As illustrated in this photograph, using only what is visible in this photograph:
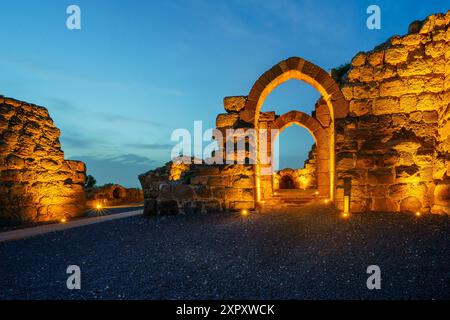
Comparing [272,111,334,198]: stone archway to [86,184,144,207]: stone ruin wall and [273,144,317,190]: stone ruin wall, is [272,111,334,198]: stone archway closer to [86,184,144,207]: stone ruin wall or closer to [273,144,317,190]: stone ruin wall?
[273,144,317,190]: stone ruin wall

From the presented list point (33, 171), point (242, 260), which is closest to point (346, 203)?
point (242, 260)

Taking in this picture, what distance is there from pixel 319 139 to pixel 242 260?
372 inches

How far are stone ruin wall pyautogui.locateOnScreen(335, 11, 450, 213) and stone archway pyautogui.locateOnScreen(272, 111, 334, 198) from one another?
4.30 metres

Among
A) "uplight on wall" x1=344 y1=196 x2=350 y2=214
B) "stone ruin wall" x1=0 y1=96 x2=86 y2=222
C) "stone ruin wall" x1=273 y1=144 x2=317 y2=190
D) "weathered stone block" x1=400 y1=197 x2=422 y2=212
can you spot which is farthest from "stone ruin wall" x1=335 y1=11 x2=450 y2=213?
"stone ruin wall" x1=273 y1=144 x2=317 y2=190

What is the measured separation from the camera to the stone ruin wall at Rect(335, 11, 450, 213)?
180 inches

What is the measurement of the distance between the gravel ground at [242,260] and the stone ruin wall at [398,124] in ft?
2.07

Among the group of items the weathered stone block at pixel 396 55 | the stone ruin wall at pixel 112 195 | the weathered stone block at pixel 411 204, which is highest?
the weathered stone block at pixel 396 55

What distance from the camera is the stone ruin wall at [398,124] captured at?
458 cm

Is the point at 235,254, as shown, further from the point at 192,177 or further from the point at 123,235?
the point at 192,177

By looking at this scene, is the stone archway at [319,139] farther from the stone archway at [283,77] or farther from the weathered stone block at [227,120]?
the weathered stone block at [227,120]

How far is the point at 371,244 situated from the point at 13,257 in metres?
Answer: 4.36

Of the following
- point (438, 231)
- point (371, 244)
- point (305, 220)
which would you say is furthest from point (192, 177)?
point (438, 231)

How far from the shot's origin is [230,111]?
590cm

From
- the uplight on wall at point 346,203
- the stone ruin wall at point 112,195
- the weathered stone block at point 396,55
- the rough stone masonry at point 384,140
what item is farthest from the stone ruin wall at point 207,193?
the stone ruin wall at point 112,195
